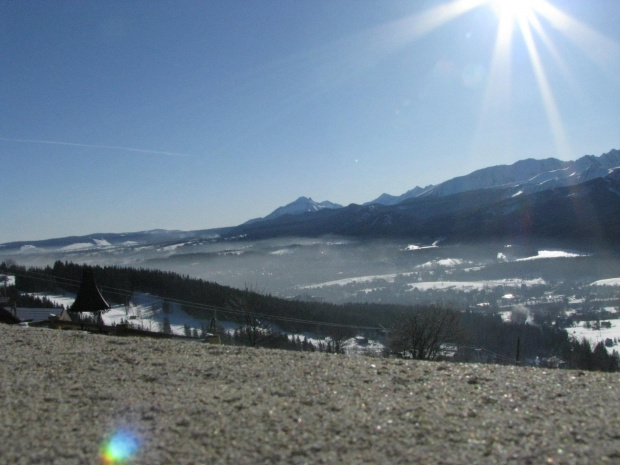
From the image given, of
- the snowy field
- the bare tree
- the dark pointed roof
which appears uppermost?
the dark pointed roof

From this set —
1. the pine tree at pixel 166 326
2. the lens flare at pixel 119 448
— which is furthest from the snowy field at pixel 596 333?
the lens flare at pixel 119 448

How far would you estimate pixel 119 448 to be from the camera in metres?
3.77

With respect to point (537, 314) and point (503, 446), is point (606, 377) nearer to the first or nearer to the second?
point (503, 446)

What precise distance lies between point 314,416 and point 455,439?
49.3 inches

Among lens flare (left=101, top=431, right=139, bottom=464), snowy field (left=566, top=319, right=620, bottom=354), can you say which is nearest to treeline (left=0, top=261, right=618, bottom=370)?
snowy field (left=566, top=319, right=620, bottom=354)

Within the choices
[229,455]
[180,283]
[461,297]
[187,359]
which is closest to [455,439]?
[229,455]

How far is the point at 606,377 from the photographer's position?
19.7 ft

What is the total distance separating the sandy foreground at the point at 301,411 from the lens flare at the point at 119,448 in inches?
2.2

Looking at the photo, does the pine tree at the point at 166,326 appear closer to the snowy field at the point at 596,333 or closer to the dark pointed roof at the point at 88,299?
the dark pointed roof at the point at 88,299

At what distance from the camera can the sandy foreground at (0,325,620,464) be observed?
3.65 metres

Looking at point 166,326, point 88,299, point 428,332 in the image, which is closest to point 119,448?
point 88,299

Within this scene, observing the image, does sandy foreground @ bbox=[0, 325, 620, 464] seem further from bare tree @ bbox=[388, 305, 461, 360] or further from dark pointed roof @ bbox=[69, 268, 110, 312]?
bare tree @ bbox=[388, 305, 461, 360]

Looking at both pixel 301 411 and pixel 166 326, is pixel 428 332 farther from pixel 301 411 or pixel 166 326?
pixel 166 326

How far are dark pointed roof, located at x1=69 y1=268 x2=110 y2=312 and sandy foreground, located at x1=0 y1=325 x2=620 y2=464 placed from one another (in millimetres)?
11814
